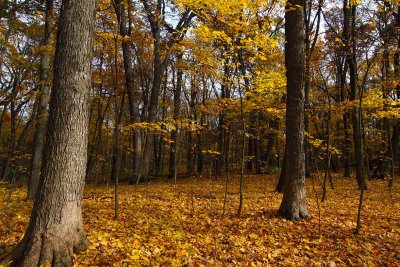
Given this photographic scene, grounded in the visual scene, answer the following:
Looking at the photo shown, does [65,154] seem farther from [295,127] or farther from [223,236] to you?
[295,127]

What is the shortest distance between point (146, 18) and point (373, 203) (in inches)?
596

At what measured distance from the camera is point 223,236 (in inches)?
209

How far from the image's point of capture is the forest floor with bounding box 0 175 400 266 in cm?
427

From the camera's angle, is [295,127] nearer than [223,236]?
No

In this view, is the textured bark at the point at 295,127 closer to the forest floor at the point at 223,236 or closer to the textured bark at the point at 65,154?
the forest floor at the point at 223,236

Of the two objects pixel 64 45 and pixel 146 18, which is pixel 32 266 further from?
pixel 146 18

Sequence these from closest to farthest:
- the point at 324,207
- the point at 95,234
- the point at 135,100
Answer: the point at 95,234 → the point at 324,207 → the point at 135,100

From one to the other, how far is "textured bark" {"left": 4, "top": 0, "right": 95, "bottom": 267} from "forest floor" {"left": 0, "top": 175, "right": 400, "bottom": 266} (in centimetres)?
41

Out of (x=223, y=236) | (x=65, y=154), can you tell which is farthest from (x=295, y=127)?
(x=65, y=154)

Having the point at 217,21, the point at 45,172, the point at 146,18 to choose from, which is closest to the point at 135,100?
the point at 146,18

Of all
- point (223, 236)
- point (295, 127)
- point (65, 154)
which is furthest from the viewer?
point (295, 127)

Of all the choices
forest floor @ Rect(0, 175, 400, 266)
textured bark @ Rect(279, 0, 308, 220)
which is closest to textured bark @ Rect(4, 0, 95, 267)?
forest floor @ Rect(0, 175, 400, 266)

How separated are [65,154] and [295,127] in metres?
5.00

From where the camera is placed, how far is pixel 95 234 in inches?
188
